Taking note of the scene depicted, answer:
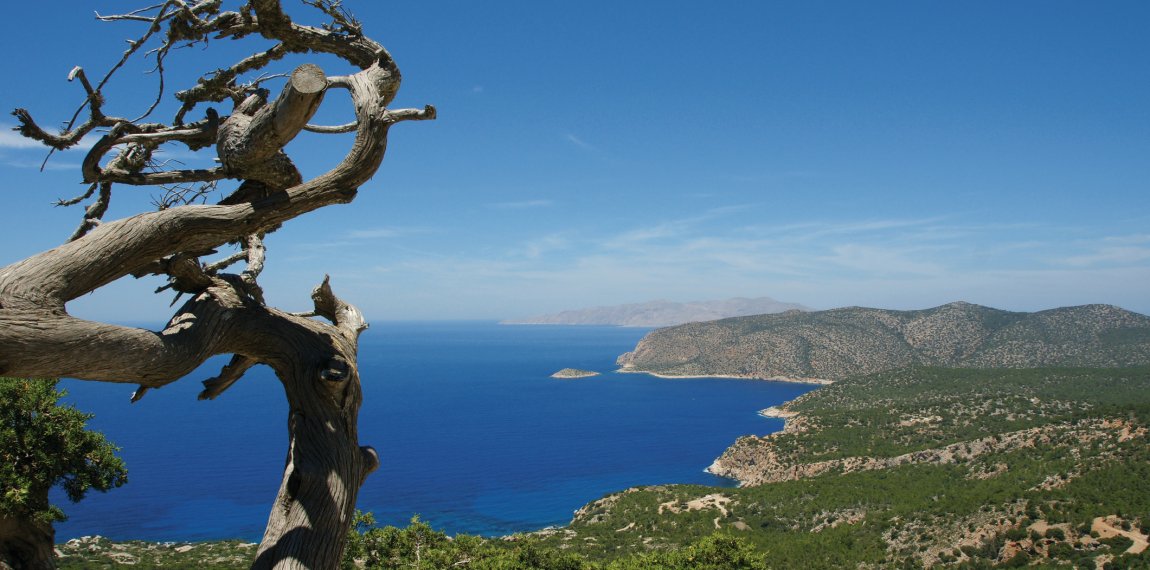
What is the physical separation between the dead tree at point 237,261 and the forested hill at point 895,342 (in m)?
113

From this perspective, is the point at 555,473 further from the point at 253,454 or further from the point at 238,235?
the point at 238,235

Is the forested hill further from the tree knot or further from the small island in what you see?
the tree knot

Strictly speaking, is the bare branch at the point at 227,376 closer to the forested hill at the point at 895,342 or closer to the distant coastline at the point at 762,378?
the forested hill at the point at 895,342

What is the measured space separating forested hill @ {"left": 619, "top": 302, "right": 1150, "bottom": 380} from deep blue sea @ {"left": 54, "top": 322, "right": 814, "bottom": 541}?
7547 mm

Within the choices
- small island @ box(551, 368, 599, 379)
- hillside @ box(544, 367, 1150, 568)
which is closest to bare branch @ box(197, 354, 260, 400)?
hillside @ box(544, 367, 1150, 568)

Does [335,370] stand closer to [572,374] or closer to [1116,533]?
[1116,533]

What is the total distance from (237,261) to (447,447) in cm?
8801

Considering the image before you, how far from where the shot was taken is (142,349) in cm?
254

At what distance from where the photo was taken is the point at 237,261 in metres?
3.38

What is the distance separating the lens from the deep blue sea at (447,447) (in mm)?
58688

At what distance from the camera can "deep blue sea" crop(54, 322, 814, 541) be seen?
5869 centimetres

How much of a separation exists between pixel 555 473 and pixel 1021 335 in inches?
3228

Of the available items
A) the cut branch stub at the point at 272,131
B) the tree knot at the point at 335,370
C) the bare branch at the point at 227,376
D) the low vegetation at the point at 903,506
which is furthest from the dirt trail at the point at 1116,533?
the cut branch stub at the point at 272,131

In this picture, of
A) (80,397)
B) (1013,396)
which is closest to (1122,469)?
(1013,396)
